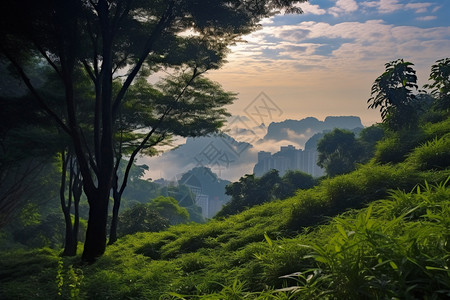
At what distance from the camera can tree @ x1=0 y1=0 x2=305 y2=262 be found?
25.8ft

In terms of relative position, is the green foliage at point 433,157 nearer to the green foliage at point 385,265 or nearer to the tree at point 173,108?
the green foliage at point 385,265

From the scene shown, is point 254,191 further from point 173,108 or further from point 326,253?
point 326,253

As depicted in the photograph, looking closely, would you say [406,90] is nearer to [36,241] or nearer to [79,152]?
[79,152]

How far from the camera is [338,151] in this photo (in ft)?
115

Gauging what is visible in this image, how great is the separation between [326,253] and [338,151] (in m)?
34.5

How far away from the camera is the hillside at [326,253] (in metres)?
2.12

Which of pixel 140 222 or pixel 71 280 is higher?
pixel 71 280

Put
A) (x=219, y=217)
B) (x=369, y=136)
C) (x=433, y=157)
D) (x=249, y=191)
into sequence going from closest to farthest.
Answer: (x=433, y=157)
(x=219, y=217)
(x=249, y=191)
(x=369, y=136)

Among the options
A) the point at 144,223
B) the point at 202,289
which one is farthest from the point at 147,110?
the point at 202,289

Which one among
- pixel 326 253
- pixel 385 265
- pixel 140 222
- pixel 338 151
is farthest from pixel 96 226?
pixel 338 151

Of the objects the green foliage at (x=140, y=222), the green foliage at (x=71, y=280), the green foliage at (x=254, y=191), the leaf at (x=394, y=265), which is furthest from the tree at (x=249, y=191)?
the leaf at (x=394, y=265)

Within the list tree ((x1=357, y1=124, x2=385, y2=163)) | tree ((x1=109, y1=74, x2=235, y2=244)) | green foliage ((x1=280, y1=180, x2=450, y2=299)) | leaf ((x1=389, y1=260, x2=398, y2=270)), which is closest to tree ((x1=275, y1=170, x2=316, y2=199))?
tree ((x1=357, y1=124, x2=385, y2=163))

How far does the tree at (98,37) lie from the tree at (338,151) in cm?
2475

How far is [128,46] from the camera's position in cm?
1084
